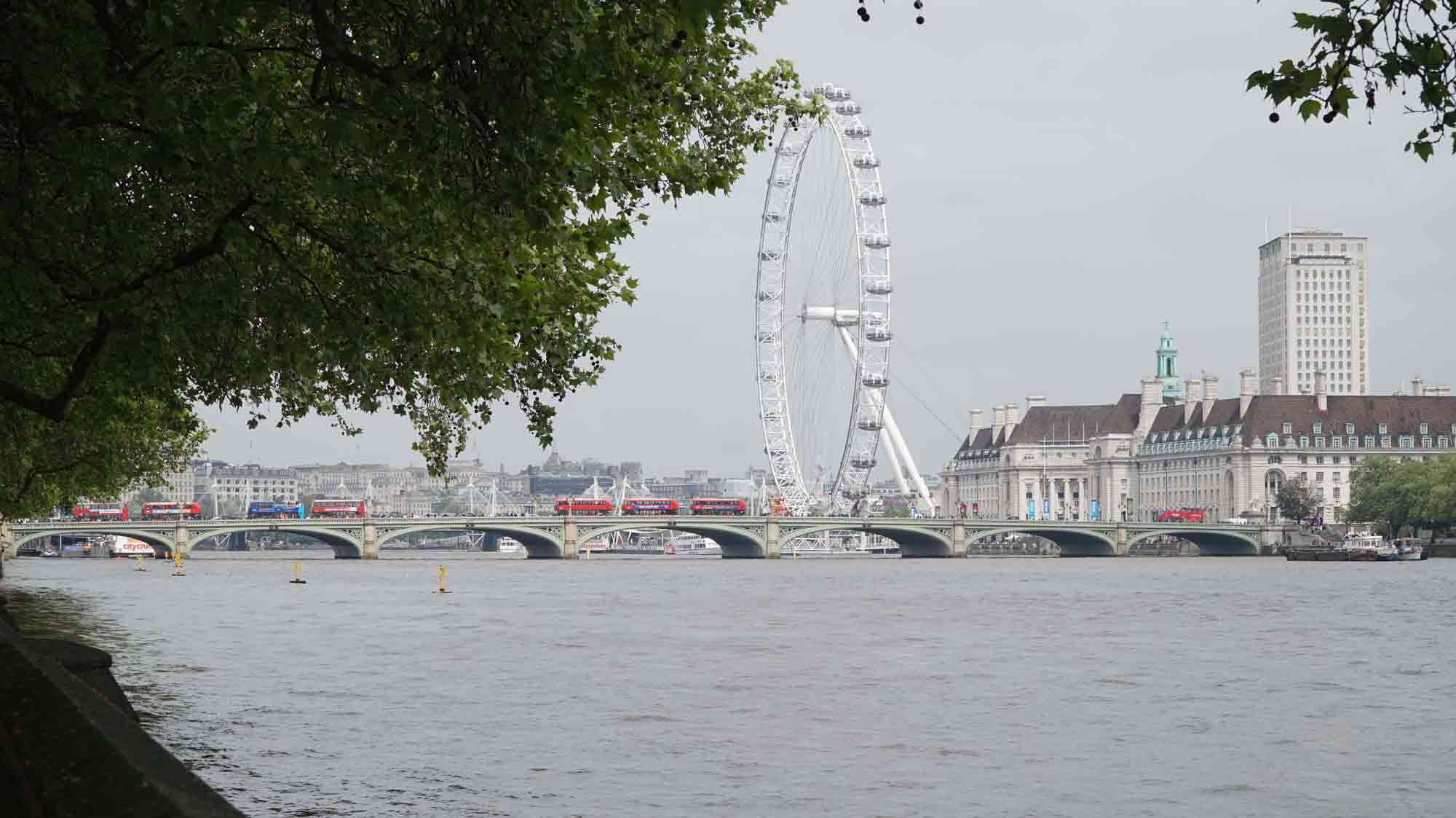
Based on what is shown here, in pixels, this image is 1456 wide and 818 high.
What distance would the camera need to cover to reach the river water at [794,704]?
67.7ft

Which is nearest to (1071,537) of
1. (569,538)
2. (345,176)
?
(569,538)

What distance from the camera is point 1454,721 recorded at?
29516 mm

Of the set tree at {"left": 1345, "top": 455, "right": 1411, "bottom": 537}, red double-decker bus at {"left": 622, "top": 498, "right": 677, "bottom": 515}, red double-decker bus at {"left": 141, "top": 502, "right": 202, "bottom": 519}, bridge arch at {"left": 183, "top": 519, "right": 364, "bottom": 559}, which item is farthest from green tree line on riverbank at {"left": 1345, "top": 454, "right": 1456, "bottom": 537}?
red double-decker bus at {"left": 141, "top": 502, "right": 202, "bottom": 519}

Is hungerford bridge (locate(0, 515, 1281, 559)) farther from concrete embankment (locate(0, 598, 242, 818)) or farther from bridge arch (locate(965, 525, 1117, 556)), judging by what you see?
concrete embankment (locate(0, 598, 242, 818))

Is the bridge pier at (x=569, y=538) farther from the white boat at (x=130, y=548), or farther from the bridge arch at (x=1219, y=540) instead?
the white boat at (x=130, y=548)

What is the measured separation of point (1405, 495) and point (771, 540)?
5709 cm

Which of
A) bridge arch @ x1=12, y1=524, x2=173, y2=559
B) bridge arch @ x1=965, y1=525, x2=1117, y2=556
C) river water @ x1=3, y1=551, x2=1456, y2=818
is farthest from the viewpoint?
bridge arch @ x1=965, y1=525, x2=1117, y2=556

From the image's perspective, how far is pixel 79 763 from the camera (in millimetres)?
7340

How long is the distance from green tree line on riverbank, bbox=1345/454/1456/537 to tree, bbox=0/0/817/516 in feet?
461

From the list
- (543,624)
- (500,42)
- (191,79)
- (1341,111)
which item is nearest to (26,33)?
(191,79)

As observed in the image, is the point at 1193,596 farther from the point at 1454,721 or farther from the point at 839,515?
the point at 839,515

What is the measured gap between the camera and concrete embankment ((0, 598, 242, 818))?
21.6ft

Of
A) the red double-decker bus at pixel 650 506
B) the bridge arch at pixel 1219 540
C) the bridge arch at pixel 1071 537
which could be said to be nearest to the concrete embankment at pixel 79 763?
the bridge arch at pixel 1071 537

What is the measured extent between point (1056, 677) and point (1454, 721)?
29.5 feet
